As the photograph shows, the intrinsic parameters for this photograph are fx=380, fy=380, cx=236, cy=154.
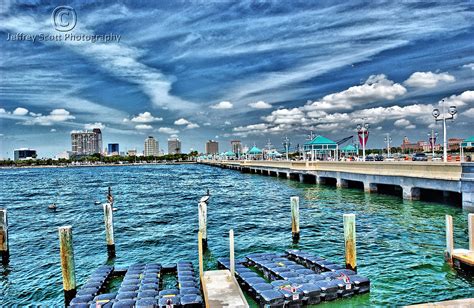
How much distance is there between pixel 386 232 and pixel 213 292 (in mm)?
17199

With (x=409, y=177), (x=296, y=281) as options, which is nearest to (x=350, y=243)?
(x=296, y=281)

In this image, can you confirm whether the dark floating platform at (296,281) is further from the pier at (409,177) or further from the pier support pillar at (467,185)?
the pier at (409,177)

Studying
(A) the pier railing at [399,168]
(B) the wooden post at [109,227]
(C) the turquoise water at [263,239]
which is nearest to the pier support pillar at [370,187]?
(C) the turquoise water at [263,239]

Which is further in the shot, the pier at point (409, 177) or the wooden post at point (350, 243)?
the pier at point (409, 177)

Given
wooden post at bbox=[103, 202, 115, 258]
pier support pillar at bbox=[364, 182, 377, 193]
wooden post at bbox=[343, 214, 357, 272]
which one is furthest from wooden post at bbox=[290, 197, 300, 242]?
pier support pillar at bbox=[364, 182, 377, 193]

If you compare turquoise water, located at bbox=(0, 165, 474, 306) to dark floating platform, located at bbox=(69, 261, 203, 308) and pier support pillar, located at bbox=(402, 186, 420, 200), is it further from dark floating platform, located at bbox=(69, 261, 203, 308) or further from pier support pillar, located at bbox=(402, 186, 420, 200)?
dark floating platform, located at bbox=(69, 261, 203, 308)

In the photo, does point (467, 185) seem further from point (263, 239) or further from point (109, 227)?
point (109, 227)

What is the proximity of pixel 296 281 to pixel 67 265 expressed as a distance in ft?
34.8

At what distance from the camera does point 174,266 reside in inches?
832

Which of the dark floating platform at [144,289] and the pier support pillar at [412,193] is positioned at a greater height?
the pier support pillar at [412,193]

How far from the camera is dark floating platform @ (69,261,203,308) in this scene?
50.0ft

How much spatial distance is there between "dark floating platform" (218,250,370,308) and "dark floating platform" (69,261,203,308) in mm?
2477

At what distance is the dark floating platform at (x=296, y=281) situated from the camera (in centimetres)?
1546

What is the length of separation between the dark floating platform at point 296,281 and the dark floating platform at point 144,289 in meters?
2.48
